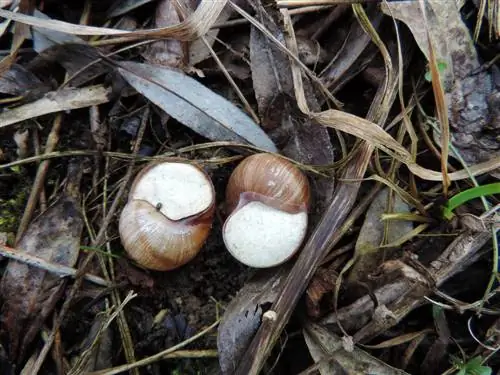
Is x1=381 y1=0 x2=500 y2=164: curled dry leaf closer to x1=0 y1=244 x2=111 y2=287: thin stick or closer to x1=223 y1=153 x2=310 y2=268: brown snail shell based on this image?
x1=223 y1=153 x2=310 y2=268: brown snail shell

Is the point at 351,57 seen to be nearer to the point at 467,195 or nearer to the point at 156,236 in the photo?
the point at 467,195

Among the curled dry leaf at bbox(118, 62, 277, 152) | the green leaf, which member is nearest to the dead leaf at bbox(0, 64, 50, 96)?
the curled dry leaf at bbox(118, 62, 277, 152)

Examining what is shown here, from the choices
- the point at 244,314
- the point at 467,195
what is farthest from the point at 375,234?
the point at 244,314

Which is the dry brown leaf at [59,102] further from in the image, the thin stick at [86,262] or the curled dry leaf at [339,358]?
the curled dry leaf at [339,358]

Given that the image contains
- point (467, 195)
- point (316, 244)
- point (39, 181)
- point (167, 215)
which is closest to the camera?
point (467, 195)

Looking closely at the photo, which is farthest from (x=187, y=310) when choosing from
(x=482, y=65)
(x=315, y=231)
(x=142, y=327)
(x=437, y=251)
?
(x=482, y=65)

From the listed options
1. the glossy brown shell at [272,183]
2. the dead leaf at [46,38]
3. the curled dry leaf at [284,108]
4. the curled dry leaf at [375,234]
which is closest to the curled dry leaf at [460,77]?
the curled dry leaf at [375,234]

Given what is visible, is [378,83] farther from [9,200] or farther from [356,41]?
[9,200]
